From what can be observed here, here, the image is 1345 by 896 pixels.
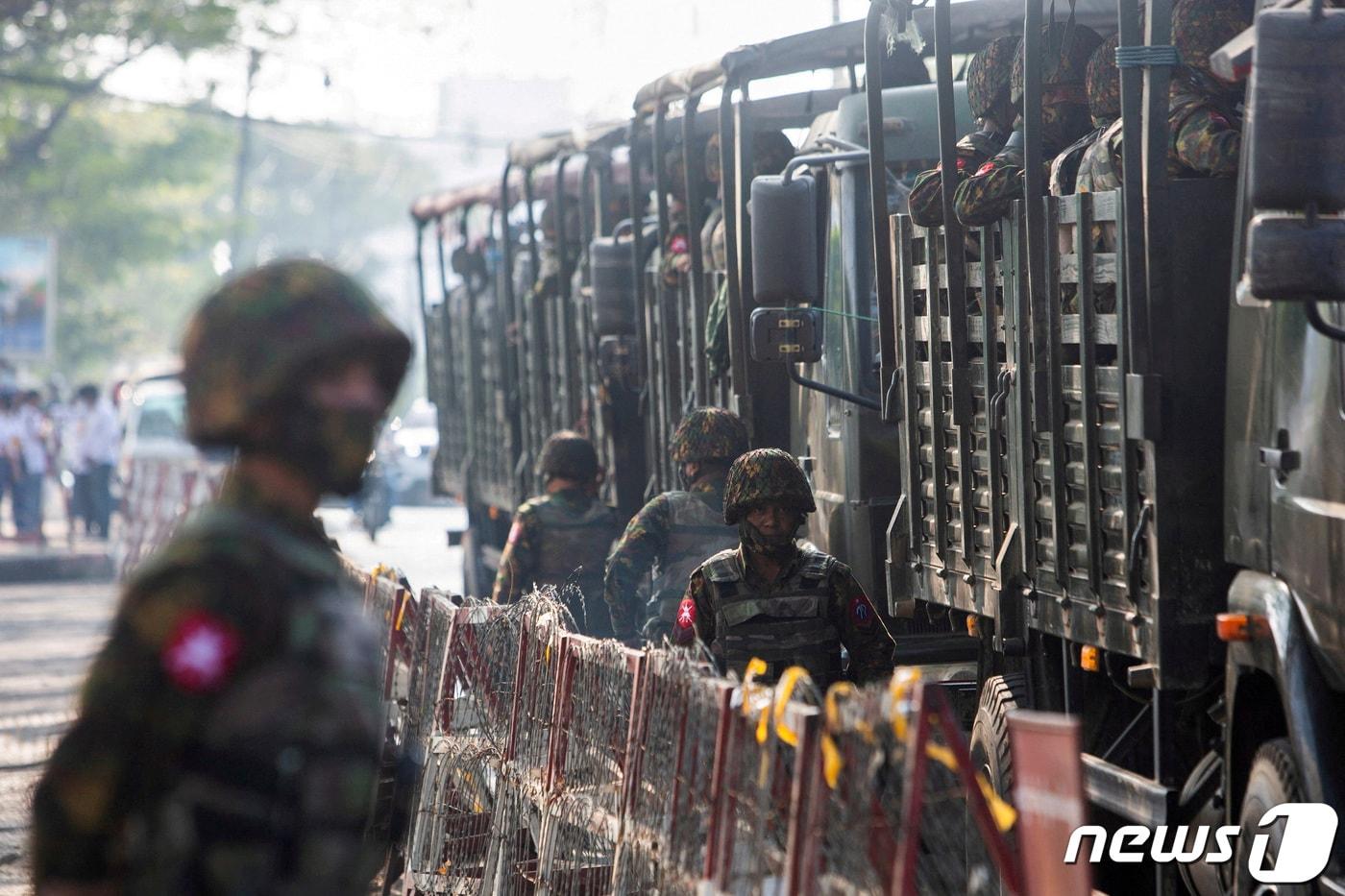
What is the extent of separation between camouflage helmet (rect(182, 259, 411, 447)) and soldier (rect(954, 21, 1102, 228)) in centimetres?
383

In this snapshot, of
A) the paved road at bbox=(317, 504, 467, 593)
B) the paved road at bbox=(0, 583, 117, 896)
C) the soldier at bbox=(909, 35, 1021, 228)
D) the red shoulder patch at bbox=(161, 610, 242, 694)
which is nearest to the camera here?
the red shoulder patch at bbox=(161, 610, 242, 694)

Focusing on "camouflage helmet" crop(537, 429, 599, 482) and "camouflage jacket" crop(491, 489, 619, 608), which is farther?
"camouflage helmet" crop(537, 429, 599, 482)

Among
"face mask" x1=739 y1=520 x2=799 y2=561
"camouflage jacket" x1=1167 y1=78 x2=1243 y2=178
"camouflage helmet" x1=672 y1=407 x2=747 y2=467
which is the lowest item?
"face mask" x1=739 y1=520 x2=799 y2=561

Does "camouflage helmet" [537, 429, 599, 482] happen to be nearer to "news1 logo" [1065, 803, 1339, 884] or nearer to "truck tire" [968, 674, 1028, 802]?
"truck tire" [968, 674, 1028, 802]

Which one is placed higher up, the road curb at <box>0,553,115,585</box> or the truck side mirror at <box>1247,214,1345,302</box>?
the truck side mirror at <box>1247,214,1345,302</box>

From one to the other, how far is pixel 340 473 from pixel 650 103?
7897mm

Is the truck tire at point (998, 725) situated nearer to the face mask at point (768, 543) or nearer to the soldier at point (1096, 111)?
the face mask at point (768, 543)

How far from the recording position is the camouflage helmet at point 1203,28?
580 cm

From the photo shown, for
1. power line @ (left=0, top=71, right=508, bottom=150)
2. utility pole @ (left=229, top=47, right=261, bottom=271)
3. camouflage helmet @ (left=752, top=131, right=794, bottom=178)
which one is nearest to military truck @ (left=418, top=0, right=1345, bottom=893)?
camouflage helmet @ (left=752, top=131, right=794, bottom=178)

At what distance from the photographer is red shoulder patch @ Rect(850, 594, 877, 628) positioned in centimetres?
634

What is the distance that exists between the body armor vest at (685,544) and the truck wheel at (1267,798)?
3120mm

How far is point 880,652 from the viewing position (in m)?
6.31

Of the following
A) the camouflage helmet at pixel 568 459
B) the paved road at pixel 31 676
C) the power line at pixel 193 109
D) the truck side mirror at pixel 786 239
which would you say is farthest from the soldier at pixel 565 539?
the power line at pixel 193 109

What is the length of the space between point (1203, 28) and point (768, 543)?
183 centimetres
